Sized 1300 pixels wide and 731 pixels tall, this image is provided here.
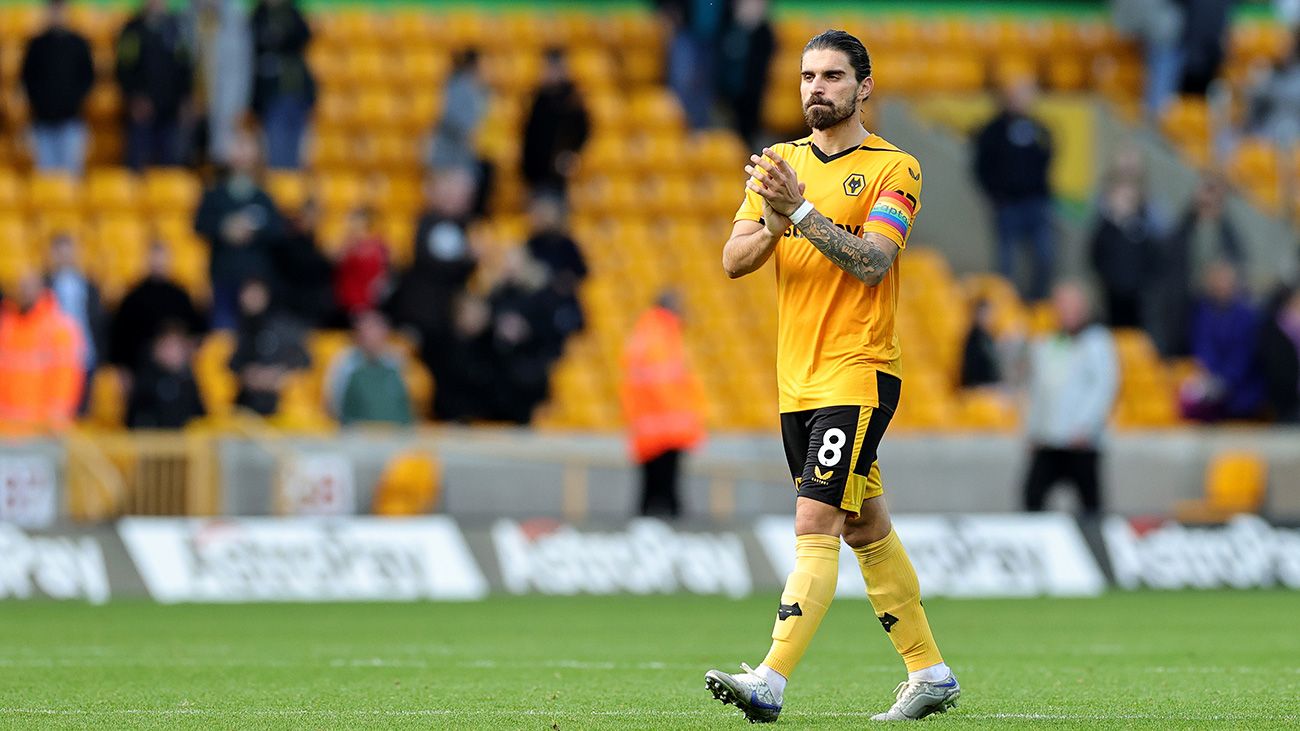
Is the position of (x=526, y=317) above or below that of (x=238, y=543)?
above

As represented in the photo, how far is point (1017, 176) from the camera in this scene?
877 inches

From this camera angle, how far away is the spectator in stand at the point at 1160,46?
25438 mm

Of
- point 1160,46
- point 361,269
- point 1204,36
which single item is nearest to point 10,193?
point 361,269

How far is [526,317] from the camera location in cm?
1972

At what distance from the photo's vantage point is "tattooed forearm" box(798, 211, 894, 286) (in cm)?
741

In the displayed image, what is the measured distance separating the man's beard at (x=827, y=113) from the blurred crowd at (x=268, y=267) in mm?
10606

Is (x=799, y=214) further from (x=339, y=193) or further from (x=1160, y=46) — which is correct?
(x=1160, y=46)

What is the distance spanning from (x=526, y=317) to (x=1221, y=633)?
830cm

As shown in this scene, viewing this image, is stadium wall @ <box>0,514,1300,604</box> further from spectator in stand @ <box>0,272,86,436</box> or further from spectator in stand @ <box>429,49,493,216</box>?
spectator in stand @ <box>429,49,493,216</box>

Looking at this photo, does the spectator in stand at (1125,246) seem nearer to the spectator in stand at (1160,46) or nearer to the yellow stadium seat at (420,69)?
the spectator in stand at (1160,46)


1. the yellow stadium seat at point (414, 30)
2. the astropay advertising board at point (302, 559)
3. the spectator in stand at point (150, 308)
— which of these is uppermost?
the yellow stadium seat at point (414, 30)

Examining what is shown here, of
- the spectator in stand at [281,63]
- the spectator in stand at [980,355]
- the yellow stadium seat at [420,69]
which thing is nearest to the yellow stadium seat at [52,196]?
the spectator in stand at [281,63]

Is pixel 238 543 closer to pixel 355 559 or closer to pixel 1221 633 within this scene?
pixel 355 559

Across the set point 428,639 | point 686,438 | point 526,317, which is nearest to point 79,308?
point 526,317
